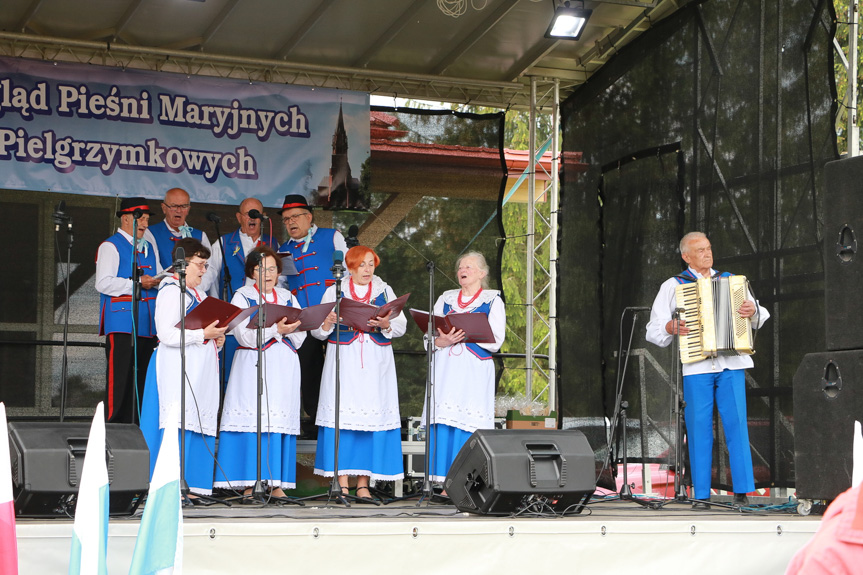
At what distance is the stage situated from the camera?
3510 millimetres

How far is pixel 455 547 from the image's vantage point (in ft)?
12.4

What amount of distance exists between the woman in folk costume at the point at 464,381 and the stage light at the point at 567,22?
1684 mm

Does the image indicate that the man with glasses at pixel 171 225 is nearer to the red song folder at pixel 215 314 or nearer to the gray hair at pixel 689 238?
the red song folder at pixel 215 314

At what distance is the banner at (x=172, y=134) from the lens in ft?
23.2

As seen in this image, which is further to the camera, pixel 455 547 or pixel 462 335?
pixel 462 335

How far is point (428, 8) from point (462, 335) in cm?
254

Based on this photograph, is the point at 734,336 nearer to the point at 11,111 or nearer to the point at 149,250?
the point at 149,250

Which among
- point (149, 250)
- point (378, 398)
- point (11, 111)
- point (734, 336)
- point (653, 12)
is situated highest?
point (653, 12)

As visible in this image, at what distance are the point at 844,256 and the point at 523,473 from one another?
1.59 m

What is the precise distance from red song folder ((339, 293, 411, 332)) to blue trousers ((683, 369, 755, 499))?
1841mm

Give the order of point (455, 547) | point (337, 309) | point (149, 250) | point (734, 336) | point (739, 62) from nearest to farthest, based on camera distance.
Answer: point (455, 547) < point (337, 309) < point (734, 336) < point (739, 62) < point (149, 250)

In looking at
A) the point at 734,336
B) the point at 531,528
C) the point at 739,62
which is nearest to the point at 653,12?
the point at 739,62

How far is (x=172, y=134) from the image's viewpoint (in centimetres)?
745

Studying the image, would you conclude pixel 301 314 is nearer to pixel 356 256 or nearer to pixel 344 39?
pixel 356 256
